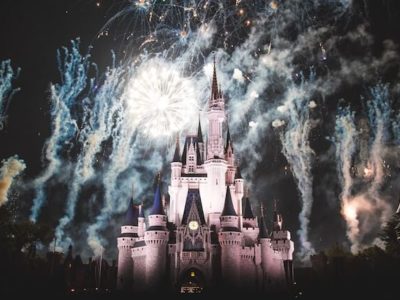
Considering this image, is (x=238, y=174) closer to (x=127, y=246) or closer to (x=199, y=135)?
(x=199, y=135)

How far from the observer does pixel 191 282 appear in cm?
7888

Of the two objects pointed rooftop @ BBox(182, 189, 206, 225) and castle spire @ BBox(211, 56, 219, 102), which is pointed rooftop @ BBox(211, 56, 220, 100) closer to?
castle spire @ BBox(211, 56, 219, 102)

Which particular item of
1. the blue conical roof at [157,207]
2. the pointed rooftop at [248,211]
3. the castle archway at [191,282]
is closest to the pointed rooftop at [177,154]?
the blue conical roof at [157,207]

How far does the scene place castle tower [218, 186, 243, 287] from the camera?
232 feet

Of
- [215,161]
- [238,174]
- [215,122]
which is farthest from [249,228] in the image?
[215,122]

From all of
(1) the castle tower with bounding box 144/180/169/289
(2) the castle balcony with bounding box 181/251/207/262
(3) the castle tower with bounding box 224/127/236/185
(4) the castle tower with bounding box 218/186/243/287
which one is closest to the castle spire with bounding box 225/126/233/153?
(3) the castle tower with bounding box 224/127/236/185

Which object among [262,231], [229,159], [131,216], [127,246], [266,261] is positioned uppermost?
[229,159]

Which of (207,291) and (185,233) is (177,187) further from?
(207,291)

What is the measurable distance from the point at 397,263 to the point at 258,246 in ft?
73.7

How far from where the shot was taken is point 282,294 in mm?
72312

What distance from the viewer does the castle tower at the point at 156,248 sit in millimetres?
70812

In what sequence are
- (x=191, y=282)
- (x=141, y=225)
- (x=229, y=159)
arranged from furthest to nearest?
1. (x=229, y=159)
2. (x=141, y=225)
3. (x=191, y=282)

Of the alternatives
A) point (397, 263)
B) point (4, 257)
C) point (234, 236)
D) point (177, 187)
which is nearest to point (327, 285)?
point (397, 263)

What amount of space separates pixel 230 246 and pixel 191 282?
37.3 ft
